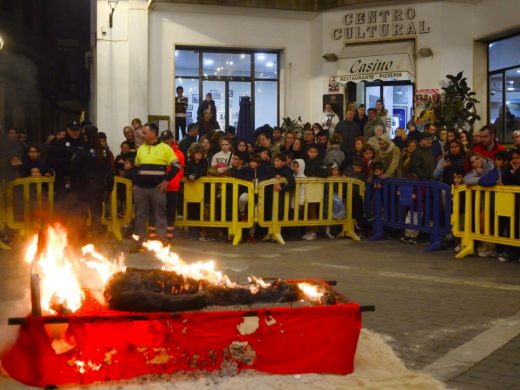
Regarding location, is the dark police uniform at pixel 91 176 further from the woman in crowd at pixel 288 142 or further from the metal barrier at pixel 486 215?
the metal barrier at pixel 486 215

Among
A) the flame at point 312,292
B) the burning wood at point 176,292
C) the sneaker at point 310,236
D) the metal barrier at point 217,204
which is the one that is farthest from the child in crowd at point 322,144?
the burning wood at point 176,292

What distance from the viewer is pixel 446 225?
11188 millimetres

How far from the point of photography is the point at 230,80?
1938 cm

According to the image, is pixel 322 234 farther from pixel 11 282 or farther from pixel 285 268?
pixel 11 282

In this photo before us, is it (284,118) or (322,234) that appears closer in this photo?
(322,234)

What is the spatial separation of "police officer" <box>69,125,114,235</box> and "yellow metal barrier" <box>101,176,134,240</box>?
1.22 meters

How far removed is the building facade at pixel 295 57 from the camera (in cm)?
1762

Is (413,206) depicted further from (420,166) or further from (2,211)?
(2,211)

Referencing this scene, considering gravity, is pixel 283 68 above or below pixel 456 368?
above

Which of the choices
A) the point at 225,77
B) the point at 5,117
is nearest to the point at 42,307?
the point at 5,117

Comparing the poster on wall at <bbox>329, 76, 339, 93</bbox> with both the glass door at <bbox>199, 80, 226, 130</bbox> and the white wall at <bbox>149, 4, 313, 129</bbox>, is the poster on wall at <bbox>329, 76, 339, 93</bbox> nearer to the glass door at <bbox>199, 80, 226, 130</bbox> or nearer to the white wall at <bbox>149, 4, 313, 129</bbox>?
the white wall at <bbox>149, 4, 313, 129</bbox>

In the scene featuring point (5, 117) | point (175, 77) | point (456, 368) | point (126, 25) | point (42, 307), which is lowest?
point (456, 368)

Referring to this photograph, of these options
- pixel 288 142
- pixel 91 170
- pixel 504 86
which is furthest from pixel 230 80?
pixel 91 170

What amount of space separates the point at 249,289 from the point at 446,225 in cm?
659
